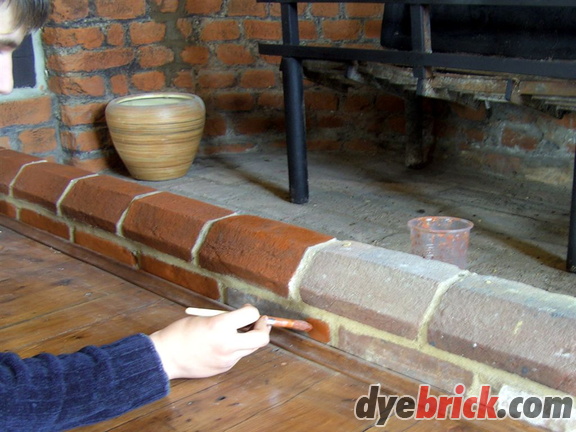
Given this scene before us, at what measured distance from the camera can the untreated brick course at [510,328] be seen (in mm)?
942

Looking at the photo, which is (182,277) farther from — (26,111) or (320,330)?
(26,111)

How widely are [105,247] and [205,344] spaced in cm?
68

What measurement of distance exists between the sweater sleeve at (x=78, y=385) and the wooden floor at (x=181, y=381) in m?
0.03

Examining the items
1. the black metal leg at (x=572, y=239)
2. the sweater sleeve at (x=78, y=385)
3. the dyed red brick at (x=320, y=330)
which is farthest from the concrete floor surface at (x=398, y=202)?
the sweater sleeve at (x=78, y=385)

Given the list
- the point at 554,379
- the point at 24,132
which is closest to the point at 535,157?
the point at 554,379

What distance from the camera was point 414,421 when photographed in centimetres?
100

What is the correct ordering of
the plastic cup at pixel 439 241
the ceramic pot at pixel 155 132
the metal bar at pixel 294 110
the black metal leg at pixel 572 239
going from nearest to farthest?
the plastic cup at pixel 439 241 → the black metal leg at pixel 572 239 → the metal bar at pixel 294 110 → the ceramic pot at pixel 155 132

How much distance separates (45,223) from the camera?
6.16 feet

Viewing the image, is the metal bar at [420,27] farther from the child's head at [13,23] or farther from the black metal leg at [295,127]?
the child's head at [13,23]

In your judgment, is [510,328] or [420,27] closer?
[510,328]

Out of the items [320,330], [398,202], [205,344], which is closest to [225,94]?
[398,202]

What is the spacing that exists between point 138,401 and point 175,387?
77 mm

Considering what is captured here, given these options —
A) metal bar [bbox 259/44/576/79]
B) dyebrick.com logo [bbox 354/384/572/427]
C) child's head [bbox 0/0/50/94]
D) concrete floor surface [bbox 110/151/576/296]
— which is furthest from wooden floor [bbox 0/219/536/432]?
metal bar [bbox 259/44/576/79]

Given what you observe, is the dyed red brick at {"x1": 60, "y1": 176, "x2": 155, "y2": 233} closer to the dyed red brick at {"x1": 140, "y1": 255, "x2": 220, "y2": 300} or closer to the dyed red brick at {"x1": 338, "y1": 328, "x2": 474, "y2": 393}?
the dyed red brick at {"x1": 140, "y1": 255, "x2": 220, "y2": 300}
